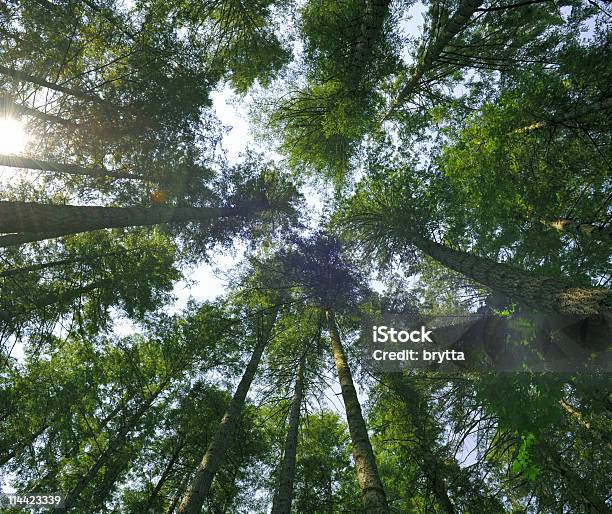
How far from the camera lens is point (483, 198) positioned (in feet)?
25.8

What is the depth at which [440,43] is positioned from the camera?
748 centimetres

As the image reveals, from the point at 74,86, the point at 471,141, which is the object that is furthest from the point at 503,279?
the point at 74,86

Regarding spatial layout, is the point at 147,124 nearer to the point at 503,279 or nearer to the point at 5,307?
the point at 5,307

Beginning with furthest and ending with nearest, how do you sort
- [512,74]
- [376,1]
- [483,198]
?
1. [512,74]
2. [483,198]
3. [376,1]

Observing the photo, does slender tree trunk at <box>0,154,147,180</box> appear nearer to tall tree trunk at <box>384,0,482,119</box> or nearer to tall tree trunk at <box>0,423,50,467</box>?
tall tree trunk at <box>0,423,50,467</box>

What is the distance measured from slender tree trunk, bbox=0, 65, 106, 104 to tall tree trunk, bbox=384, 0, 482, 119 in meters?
8.38

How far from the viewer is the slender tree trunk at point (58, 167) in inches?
294

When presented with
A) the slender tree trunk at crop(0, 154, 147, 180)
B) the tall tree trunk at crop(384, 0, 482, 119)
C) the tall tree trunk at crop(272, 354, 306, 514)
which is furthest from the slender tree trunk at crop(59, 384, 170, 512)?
the tall tree trunk at crop(384, 0, 482, 119)

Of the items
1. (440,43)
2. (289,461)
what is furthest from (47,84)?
(289,461)

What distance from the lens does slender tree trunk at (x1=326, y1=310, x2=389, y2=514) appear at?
466 centimetres

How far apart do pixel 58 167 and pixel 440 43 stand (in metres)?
10.2

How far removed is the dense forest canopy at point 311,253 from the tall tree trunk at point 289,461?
66 mm

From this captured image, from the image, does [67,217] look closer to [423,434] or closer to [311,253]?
[311,253]

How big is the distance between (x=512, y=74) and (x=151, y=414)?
47.4ft
